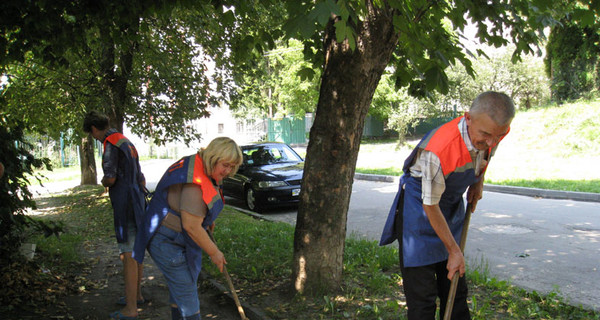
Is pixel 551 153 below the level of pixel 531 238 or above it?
above

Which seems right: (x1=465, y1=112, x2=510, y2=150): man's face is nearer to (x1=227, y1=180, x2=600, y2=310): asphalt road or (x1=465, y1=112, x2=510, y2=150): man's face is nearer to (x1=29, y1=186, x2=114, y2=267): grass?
(x1=227, y1=180, x2=600, y2=310): asphalt road

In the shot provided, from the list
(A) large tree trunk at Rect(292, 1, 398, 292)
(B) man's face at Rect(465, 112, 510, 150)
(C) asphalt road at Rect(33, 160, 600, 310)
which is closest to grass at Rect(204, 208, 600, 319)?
(A) large tree trunk at Rect(292, 1, 398, 292)

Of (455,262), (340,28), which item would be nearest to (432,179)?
(455,262)

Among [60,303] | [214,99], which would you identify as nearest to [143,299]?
[60,303]

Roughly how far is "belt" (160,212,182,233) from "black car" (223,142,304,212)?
24.2 feet

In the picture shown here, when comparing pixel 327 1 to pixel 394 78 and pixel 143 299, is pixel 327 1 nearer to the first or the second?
pixel 394 78

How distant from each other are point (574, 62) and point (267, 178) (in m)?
19.3

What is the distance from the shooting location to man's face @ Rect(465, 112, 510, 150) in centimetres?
255

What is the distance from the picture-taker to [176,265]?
3.03m

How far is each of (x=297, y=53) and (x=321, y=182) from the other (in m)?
28.0

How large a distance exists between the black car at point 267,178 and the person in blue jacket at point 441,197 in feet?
24.0

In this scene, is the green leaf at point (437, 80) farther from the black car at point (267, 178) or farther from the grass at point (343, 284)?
the black car at point (267, 178)

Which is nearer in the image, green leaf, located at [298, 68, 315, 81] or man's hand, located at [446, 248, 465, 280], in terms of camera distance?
man's hand, located at [446, 248, 465, 280]

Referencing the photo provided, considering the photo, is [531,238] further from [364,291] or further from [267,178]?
[267,178]
